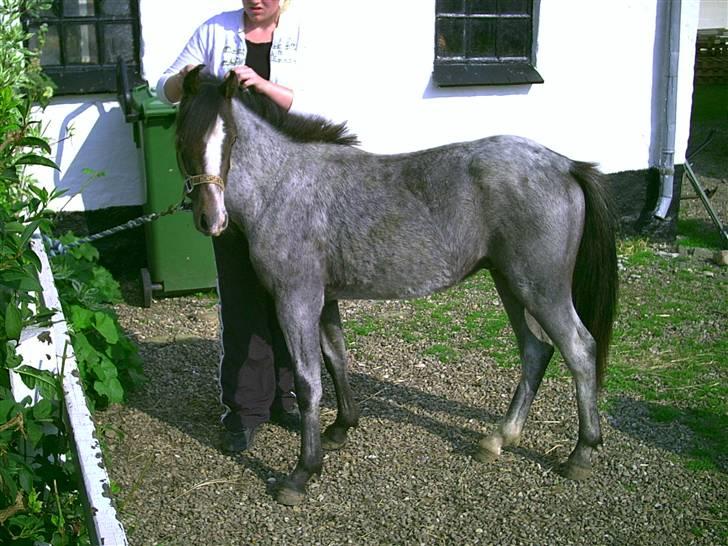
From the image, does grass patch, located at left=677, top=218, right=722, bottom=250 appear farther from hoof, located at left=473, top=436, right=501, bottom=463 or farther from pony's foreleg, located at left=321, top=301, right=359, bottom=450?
pony's foreleg, located at left=321, top=301, right=359, bottom=450

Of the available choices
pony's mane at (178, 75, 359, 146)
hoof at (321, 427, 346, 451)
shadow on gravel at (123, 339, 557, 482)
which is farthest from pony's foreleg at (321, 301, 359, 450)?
pony's mane at (178, 75, 359, 146)

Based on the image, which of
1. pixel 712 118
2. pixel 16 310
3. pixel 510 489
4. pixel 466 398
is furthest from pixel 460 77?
pixel 712 118

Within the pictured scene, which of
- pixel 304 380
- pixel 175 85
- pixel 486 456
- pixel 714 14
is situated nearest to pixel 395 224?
pixel 304 380

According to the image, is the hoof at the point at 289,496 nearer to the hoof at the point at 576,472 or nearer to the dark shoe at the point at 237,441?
the dark shoe at the point at 237,441

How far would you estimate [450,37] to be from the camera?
824cm

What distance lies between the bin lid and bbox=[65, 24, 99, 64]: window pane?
697 millimetres

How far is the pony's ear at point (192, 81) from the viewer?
3.91 meters

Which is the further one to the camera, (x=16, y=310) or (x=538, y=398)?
(x=538, y=398)

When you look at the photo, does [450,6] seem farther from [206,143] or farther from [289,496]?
[289,496]

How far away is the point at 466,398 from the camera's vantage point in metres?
5.47

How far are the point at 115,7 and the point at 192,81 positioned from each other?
365 cm

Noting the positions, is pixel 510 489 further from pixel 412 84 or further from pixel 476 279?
pixel 412 84

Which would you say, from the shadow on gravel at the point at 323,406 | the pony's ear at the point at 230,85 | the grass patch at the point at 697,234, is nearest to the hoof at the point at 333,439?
the shadow on gravel at the point at 323,406

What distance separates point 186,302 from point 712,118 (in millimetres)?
11493
